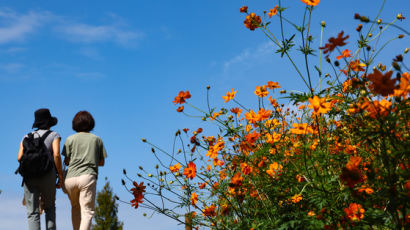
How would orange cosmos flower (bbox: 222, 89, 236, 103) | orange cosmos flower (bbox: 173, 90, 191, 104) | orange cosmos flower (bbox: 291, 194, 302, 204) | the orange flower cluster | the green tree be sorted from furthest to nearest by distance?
the green tree, orange cosmos flower (bbox: 222, 89, 236, 103), orange cosmos flower (bbox: 173, 90, 191, 104), the orange flower cluster, orange cosmos flower (bbox: 291, 194, 302, 204)

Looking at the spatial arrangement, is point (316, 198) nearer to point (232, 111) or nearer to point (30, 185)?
point (232, 111)

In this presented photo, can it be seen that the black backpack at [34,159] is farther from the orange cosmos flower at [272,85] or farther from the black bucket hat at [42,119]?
the orange cosmos flower at [272,85]

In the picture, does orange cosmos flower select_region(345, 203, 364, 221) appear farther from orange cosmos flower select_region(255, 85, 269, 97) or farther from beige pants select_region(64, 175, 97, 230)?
beige pants select_region(64, 175, 97, 230)

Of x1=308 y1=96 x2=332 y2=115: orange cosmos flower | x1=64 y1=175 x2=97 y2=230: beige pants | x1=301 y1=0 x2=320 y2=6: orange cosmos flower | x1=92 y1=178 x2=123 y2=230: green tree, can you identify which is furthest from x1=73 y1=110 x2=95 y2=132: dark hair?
x1=92 y1=178 x2=123 y2=230: green tree

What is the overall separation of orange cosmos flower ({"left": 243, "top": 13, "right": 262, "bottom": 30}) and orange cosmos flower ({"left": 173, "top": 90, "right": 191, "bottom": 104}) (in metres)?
0.76

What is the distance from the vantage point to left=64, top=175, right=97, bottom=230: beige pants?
495cm

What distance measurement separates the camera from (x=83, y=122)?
529 cm

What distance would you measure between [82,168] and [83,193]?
291 millimetres

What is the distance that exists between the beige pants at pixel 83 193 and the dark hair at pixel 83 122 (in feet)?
2.09

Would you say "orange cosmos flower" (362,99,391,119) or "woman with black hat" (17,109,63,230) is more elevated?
"woman with black hat" (17,109,63,230)

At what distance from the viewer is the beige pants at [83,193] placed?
16.3 feet

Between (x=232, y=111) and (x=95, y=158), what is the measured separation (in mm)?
1894

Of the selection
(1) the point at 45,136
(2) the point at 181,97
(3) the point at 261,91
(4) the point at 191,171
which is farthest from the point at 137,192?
(1) the point at 45,136

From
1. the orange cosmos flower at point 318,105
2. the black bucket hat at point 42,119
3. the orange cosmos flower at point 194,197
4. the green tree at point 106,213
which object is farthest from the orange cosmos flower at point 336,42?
the green tree at point 106,213
